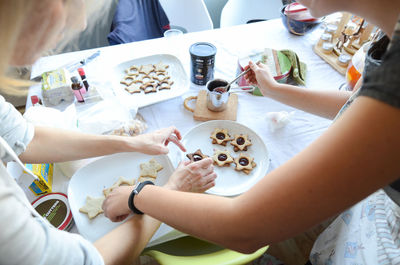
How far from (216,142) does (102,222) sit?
482mm

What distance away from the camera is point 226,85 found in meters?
1.07

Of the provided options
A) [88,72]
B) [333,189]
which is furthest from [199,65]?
[333,189]

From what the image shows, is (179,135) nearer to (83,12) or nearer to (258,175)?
(258,175)

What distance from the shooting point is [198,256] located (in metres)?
0.69

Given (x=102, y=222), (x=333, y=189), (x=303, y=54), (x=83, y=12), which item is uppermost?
(x=83, y=12)

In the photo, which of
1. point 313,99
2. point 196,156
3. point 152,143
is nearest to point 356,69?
point 313,99

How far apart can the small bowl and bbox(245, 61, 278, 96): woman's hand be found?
1.67 ft

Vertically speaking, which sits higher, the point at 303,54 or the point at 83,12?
the point at 83,12

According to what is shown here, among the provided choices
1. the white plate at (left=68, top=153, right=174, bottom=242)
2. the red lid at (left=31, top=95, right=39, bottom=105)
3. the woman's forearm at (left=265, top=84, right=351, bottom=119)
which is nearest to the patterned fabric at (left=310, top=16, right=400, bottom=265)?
the woman's forearm at (left=265, top=84, right=351, bottom=119)

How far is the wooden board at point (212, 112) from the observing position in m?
1.07

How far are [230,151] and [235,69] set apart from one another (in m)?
0.53

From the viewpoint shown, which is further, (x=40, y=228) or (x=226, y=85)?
(x=226, y=85)

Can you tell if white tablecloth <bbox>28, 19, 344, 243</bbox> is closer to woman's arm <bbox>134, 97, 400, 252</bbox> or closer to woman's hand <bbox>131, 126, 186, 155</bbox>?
woman's hand <bbox>131, 126, 186, 155</bbox>

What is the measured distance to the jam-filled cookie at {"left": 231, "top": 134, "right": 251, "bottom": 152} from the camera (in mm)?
973
